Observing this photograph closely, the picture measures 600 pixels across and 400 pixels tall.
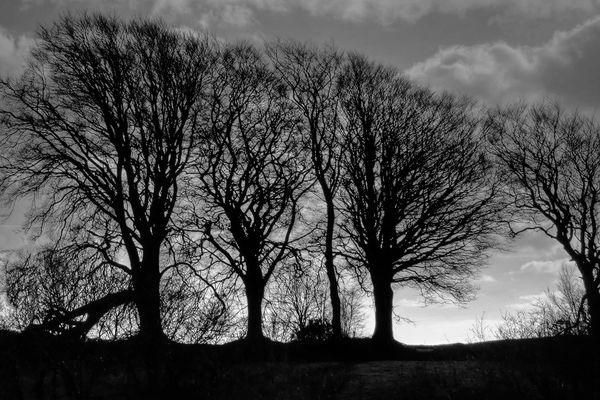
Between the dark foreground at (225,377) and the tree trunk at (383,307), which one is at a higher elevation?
the tree trunk at (383,307)

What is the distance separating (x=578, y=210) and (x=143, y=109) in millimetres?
19334

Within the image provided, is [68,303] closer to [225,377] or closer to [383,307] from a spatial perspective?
[225,377]

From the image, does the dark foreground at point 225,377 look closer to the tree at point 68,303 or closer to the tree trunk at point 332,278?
the tree at point 68,303

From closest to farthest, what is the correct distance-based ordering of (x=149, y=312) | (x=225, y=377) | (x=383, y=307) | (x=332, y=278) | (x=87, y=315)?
(x=225, y=377) → (x=87, y=315) → (x=149, y=312) → (x=332, y=278) → (x=383, y=307)

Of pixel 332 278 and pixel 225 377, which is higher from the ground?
pixel 332 278

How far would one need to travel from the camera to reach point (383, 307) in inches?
857

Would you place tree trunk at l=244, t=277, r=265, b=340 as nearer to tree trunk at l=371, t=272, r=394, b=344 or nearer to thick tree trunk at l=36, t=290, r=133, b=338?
tree trunk at l=371, t=272, r=394, b=344

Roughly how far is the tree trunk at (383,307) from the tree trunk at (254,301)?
467 cm

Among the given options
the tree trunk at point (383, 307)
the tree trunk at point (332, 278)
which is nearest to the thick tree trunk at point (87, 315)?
the tree trunk at point (332, 278)

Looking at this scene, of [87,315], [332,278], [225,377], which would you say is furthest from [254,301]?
[87,315]

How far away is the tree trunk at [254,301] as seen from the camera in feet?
64.0

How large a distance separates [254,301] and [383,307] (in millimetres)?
5481

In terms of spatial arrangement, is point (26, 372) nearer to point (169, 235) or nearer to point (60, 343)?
point (60, 343)

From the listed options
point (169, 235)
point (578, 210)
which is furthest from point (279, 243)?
point (578, 210)
